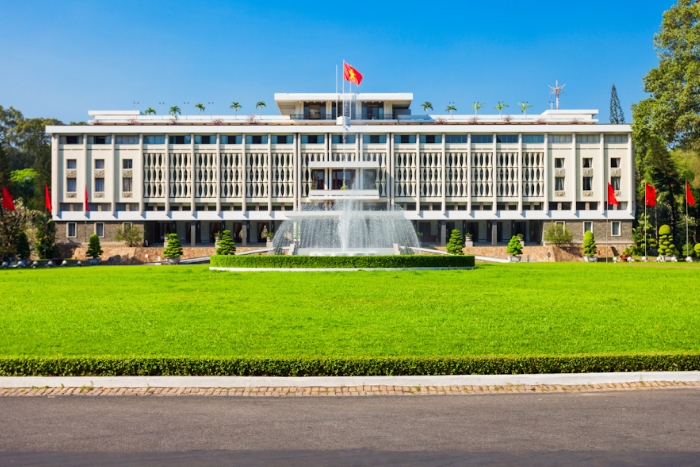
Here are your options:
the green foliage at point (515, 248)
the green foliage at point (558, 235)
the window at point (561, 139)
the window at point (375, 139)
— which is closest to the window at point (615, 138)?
the window at point (561, 139)

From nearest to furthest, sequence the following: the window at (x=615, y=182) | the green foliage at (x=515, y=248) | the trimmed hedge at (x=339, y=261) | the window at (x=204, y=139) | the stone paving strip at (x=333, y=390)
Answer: the stone paving strip at (x=333, y=390) → the trimmed hedge at (x=339, y=261) → the green foliage at (x=515, y=248) → the window at (x=615, y=182) → the window at (x=204, y=139)

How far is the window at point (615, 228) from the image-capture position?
211 feet

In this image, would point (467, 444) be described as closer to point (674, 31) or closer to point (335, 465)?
point (335, 465)

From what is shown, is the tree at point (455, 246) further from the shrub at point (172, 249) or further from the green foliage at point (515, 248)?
the shrub at point (172, 249)

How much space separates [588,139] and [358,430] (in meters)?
64.1

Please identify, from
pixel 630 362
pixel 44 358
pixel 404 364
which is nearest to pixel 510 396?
pixel 404 364

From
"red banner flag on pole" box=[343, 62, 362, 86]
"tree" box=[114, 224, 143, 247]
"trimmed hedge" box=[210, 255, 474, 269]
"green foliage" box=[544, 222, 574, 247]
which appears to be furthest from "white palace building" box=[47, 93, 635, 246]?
"trimmed hedge" box=[210, 255, 474, 269]

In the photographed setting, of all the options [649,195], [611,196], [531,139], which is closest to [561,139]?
[531,139]

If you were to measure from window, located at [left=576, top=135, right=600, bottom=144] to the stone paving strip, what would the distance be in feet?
197

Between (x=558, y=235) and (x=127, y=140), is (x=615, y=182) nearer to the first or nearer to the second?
(x=558, y=235)

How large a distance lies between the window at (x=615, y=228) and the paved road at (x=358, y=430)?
58.4m

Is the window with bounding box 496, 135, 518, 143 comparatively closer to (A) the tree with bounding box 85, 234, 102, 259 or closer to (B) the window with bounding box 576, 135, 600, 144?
(B) the window with bounding box 576, 135, 600, 144

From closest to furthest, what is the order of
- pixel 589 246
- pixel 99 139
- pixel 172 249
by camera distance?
pixel 172 249 → pixel 589 246 → pixel 99 139

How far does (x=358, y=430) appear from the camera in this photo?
7555 mm
